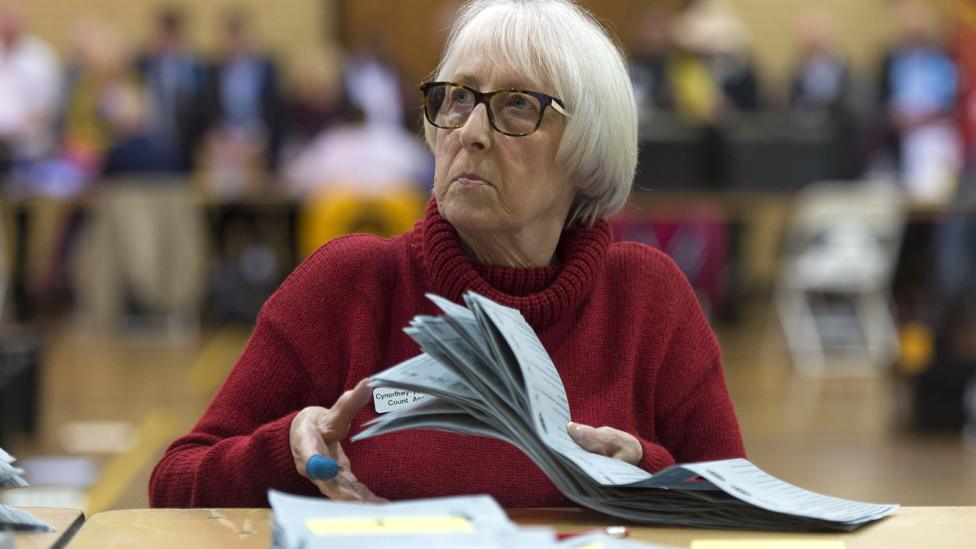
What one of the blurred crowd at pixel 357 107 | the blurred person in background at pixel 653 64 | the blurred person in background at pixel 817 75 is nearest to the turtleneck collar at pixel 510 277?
the blurred crowd at pixel 357 107

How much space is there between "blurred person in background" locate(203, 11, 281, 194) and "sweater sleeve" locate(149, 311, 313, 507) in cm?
799

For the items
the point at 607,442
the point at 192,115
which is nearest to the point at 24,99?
the point at 192,115

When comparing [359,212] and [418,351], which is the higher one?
[418,351]

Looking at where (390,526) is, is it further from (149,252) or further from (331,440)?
(149,252)

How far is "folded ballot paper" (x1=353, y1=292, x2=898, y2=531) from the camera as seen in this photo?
163 cm

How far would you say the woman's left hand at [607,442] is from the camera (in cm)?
175

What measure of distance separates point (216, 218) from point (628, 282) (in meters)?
8.36

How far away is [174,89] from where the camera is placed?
10414 millimetres

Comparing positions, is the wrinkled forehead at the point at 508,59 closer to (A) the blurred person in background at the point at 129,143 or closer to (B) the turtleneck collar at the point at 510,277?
(B) the turtleneck collar at the point at 510,277

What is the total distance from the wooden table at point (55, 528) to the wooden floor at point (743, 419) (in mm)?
2182

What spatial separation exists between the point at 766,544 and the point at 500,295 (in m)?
0.58

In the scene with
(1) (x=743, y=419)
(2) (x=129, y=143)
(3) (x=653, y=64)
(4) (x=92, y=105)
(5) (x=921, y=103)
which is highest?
(3) (x=653, y=64)

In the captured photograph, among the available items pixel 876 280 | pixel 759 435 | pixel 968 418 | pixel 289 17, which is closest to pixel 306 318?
pixel 759 435

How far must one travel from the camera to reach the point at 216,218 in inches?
404
